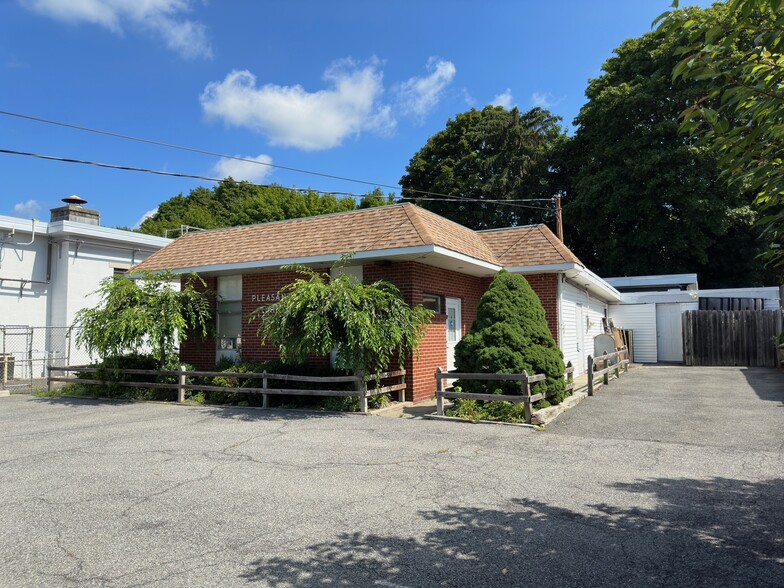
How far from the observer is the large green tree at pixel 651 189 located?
28.8 metres

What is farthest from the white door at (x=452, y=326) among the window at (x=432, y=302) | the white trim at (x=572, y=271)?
the white trim at (x=572, y=271)

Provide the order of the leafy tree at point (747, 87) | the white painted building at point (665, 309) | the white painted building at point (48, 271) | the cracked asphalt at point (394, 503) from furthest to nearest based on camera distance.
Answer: the white painted building at point (665, 309) → the white painted building at point (48, 271) → the cracked asphalt at point (394, 503) → the leafy tree at point (747, 87)

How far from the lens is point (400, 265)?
12.2 m

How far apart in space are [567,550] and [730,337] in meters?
21.3

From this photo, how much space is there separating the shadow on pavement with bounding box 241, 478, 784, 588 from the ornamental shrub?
4.71 metres

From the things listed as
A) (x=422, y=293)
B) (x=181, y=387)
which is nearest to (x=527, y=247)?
(x=422, y=293)

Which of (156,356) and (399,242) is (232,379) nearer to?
(156,356)

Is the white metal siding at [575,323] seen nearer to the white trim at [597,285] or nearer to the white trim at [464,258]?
the white trim at [597,285]

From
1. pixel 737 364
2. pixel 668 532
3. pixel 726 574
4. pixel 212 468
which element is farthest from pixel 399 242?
pixel 737 364

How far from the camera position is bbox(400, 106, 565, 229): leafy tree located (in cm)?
3556

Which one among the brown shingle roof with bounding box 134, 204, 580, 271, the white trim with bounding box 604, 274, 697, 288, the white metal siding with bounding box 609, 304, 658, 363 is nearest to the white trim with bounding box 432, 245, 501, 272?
the brown shingle roof with bounding box 134, 204, 580, 271

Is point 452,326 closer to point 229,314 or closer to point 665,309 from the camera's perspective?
point 229,314

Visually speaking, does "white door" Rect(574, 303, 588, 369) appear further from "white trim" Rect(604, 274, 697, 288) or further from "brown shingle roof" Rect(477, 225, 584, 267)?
"white trim" Rect(604, 274, 697, 288)

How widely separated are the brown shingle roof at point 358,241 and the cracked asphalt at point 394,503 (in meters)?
4.25
